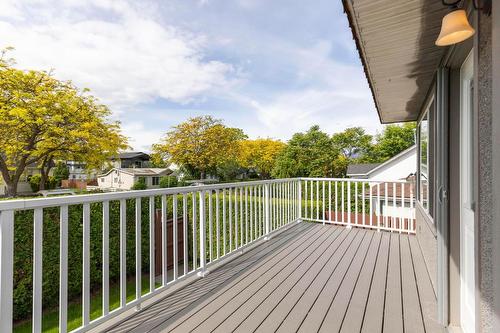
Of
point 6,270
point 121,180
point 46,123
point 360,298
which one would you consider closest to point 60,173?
point 121,180

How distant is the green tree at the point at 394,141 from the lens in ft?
101

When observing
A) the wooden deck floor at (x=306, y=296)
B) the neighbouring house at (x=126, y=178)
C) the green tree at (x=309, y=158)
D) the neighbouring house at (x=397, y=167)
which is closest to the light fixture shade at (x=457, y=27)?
the wooden deck floor at (x=306, y=296)

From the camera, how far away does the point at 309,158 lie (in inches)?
1027

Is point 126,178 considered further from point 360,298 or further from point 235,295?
point 360,298

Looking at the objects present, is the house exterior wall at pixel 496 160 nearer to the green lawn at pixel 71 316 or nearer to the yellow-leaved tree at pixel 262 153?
the green lawn at pixel 71 316

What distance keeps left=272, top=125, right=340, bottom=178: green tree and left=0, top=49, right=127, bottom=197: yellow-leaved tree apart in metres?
16.3

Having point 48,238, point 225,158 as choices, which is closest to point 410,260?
point 48,238

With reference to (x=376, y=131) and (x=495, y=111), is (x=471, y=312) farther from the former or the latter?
(x=376, y=131)

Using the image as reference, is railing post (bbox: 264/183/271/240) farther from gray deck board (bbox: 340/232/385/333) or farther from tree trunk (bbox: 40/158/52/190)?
tree trunk (bbox: 40/158/52/190)

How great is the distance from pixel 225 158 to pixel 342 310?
2656cm

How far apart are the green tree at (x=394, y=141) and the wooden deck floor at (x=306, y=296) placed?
30786 millimetres

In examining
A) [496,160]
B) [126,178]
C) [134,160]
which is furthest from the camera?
[134,160]

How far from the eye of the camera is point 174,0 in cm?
802

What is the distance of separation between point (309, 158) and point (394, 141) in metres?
12.2
